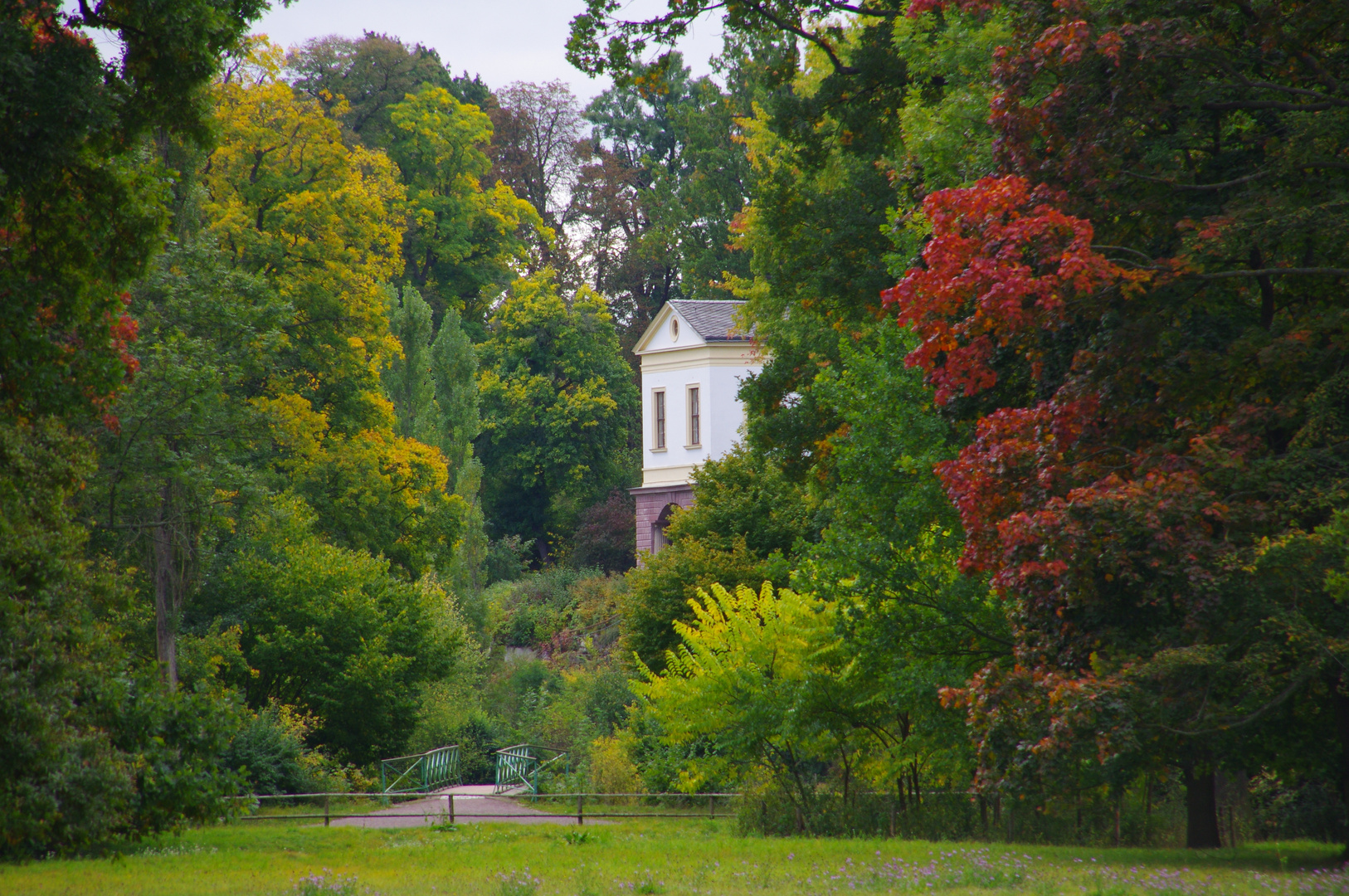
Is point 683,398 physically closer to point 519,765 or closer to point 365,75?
point 519,765

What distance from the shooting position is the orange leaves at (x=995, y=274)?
36.6 ft

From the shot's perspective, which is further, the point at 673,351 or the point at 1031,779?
the point at 673,351

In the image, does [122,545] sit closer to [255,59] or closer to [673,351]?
[255,59]

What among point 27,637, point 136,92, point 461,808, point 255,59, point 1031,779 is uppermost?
point 255,59

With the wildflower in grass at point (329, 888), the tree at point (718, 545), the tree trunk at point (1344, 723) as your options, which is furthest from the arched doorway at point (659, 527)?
the tree trunk at point (1344, 723)

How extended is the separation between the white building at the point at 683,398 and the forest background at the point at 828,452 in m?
10.9

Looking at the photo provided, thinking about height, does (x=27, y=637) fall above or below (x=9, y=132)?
below

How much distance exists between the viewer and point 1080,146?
11.8m

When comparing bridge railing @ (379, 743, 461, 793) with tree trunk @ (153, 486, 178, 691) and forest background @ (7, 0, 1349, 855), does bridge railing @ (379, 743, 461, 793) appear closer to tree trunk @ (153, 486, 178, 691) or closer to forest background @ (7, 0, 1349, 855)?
forest background @ (7, 0, 1349, 855)

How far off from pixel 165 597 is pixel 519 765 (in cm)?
1115

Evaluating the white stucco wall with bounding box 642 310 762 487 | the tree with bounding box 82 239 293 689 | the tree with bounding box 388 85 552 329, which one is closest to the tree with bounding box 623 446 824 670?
the tree with bounding box 82 239 293 689

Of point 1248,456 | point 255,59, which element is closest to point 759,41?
point 1248,456

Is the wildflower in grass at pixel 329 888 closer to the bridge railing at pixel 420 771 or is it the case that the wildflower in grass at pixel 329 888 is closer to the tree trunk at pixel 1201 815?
the tree trunk at pixel 1201 815

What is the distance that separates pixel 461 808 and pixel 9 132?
781 inches
